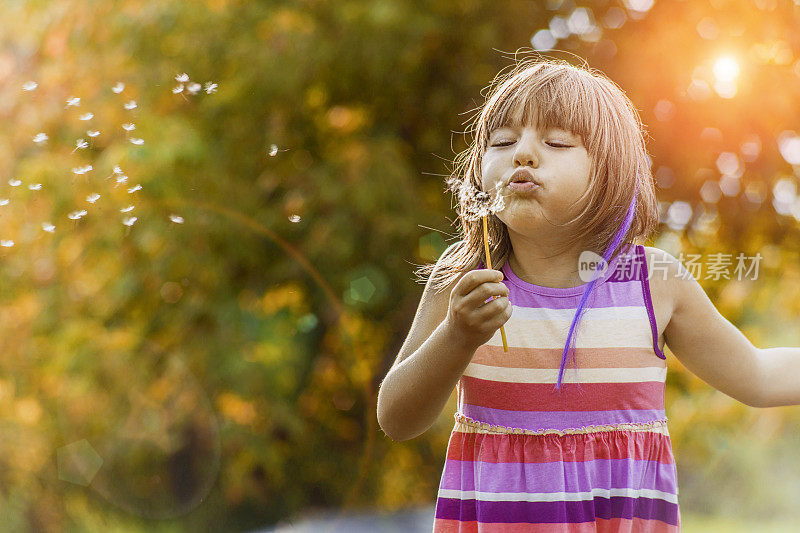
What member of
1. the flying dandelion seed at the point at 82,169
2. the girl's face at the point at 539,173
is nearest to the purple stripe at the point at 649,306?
the girl's face at the point at 539,173

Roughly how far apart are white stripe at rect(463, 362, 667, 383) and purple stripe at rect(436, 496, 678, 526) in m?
0.12

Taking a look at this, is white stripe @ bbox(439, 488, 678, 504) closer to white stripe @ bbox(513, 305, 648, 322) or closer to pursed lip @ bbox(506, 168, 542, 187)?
white stripe @ bbox(513, 305, 648, 322)

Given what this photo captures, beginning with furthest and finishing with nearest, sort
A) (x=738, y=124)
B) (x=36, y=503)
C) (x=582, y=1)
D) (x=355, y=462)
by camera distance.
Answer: (x=36, y=503) < (x=355, y=462) < (x=582, y=1) < (x=738, y=124)

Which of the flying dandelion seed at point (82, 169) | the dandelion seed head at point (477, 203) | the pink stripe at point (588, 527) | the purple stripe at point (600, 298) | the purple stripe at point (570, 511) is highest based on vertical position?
the flying dandelion seed at point (82, 169)

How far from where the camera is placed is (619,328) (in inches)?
33.8

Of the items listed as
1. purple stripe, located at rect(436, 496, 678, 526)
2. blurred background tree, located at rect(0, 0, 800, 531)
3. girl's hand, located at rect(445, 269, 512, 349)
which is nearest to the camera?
girl's hand, located at rect(445, 269, 512, 349)

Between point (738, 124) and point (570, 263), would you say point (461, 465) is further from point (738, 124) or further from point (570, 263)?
point (738, 124)

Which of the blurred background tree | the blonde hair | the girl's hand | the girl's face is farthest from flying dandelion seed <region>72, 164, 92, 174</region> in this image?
the girl's hand

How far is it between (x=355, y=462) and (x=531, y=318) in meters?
2.25

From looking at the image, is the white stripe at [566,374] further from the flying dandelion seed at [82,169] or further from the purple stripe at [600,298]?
the flying dandelion seed at [82,169]

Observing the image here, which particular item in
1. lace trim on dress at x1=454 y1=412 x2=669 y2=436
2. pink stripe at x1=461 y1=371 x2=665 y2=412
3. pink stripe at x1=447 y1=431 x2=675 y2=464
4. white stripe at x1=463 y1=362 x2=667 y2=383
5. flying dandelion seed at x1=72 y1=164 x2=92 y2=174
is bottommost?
pink stripe at x1=447 y1=431 x2=675 y2=464

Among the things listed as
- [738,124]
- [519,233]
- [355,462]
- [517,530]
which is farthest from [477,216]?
[355,462]

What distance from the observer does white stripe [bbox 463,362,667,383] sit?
0.84 metres

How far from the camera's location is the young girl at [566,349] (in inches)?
32.5
